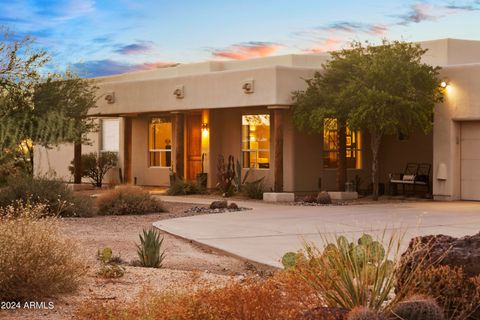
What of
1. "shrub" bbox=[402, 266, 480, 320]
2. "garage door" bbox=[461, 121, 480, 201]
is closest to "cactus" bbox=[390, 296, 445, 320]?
"shrub" bbox=[402, 266, 480, 320]

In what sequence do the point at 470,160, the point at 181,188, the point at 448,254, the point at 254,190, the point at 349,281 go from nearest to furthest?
the point at 349,281 < the point at 448,254 < the point at 470,160 < the point at 254,190 < the point at 181,188

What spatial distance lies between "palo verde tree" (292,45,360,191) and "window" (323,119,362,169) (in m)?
1.73

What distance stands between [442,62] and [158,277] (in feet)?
60.4

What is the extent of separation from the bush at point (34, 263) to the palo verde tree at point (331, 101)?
1511 centimetres

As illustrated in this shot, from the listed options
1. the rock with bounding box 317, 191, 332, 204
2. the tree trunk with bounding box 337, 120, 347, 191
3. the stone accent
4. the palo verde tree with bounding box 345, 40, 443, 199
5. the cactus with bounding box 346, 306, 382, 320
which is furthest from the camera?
the tree trunk with bounding box 337, 120, 347, 191

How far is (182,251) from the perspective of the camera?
492 inches

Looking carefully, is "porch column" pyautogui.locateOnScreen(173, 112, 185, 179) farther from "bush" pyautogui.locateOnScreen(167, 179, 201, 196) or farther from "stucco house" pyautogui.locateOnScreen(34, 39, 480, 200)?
"bush" pyautogui.locateOnScreen(167, 179, 201, 196)

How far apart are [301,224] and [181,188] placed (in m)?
10.6

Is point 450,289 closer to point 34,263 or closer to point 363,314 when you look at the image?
point 363,314

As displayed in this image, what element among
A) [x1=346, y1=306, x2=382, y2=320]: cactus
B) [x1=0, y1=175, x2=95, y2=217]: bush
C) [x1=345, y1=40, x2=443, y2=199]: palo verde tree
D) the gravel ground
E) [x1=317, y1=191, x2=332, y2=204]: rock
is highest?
[x1=345, y1=40, x2=443, y2=199]: palo verde tree

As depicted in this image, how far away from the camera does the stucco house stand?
23.6 m

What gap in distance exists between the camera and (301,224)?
1630 cm

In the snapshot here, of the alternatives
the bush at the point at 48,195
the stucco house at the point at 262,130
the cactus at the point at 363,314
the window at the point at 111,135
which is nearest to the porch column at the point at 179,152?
the stucco house at the point at 262,130

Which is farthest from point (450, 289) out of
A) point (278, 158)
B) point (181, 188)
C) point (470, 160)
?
point (181, 188)
